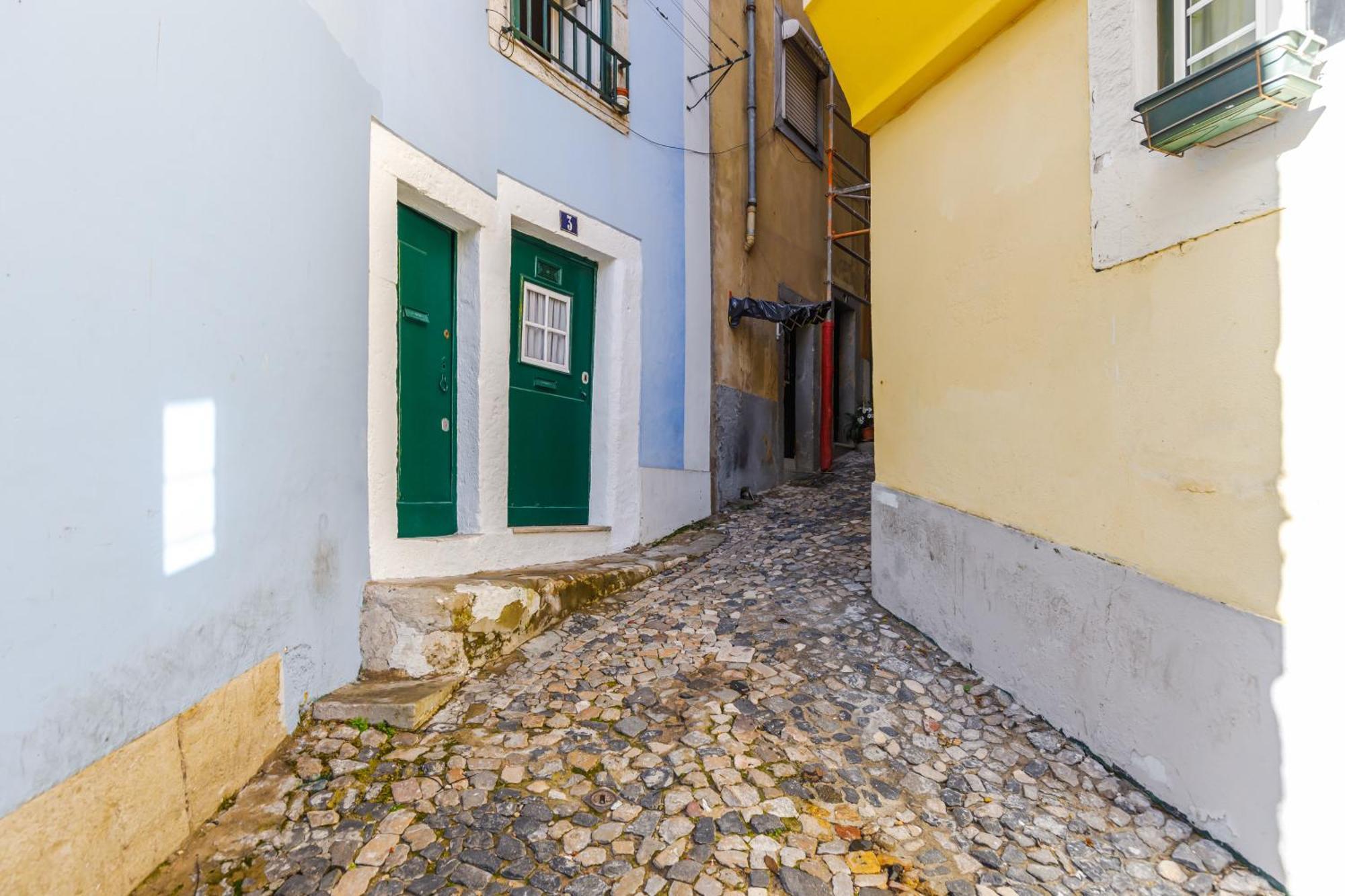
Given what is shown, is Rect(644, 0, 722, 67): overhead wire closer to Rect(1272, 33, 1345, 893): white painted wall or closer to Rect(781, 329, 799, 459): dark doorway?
Rect(781, 329, 799, 459): dark doorway

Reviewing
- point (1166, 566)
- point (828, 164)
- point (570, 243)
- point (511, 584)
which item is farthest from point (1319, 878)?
point (828, 164)

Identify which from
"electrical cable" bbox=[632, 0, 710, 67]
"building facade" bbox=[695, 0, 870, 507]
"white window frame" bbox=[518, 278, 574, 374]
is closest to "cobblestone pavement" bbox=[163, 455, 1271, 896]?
"white window frame" bbox=[518, 278, 574, 374]

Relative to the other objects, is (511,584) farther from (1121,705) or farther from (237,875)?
(1121,705)

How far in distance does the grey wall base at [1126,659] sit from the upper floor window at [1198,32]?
1716 mm

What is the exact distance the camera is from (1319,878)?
2039 millimetres

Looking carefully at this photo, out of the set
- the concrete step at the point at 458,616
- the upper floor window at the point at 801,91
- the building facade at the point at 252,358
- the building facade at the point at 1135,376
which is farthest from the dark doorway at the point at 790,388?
the concrete step at the point at 458,616

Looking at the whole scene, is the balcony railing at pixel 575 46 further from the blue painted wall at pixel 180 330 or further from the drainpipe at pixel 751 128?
the drainpipe at pixel 751 128

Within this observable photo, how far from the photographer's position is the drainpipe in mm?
7715

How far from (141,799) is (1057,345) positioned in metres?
3.56

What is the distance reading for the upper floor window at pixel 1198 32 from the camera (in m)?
2.36

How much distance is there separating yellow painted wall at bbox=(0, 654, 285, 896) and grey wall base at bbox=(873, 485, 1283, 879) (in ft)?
9.86

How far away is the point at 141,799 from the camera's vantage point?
2.27 meters

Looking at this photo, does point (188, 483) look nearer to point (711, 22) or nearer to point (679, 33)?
point (679, 33)

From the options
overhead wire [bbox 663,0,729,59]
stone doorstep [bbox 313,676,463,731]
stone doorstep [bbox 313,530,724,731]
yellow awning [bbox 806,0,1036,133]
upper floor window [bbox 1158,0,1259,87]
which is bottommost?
stone doorstep [bbox 313,676,463,731]
